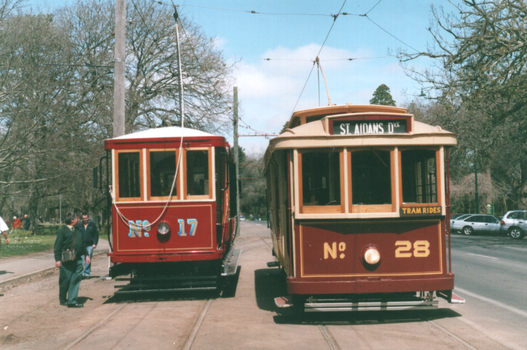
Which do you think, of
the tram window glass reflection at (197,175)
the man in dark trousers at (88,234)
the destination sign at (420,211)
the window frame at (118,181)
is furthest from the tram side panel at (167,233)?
the destination sign at (420,211)

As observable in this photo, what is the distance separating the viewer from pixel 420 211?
729 centimetres

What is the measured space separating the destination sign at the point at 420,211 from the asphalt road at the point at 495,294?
161 centimetres

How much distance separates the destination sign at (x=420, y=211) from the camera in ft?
23.8

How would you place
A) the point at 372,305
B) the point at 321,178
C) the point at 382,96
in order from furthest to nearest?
the point at 382,96 → the point at 321,178 → the point at 372,305

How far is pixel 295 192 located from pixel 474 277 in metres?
6.90

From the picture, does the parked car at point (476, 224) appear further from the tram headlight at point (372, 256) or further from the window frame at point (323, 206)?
the window frame at point (323, 206)

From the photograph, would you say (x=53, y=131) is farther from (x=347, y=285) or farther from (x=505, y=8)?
(x=505, y=8)

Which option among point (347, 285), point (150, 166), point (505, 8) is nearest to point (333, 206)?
point (347, 285)

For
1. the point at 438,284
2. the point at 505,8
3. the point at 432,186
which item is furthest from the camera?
the point at 505,8

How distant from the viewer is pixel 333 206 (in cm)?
739

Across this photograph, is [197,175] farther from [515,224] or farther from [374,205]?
[515,224]

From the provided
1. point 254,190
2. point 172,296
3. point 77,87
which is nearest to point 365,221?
point 172,296

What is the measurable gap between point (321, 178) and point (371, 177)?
0.72m

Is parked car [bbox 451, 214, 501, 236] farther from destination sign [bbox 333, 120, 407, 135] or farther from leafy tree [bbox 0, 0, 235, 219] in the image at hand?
destination sign [bbox 333, 120, 407, 135]
